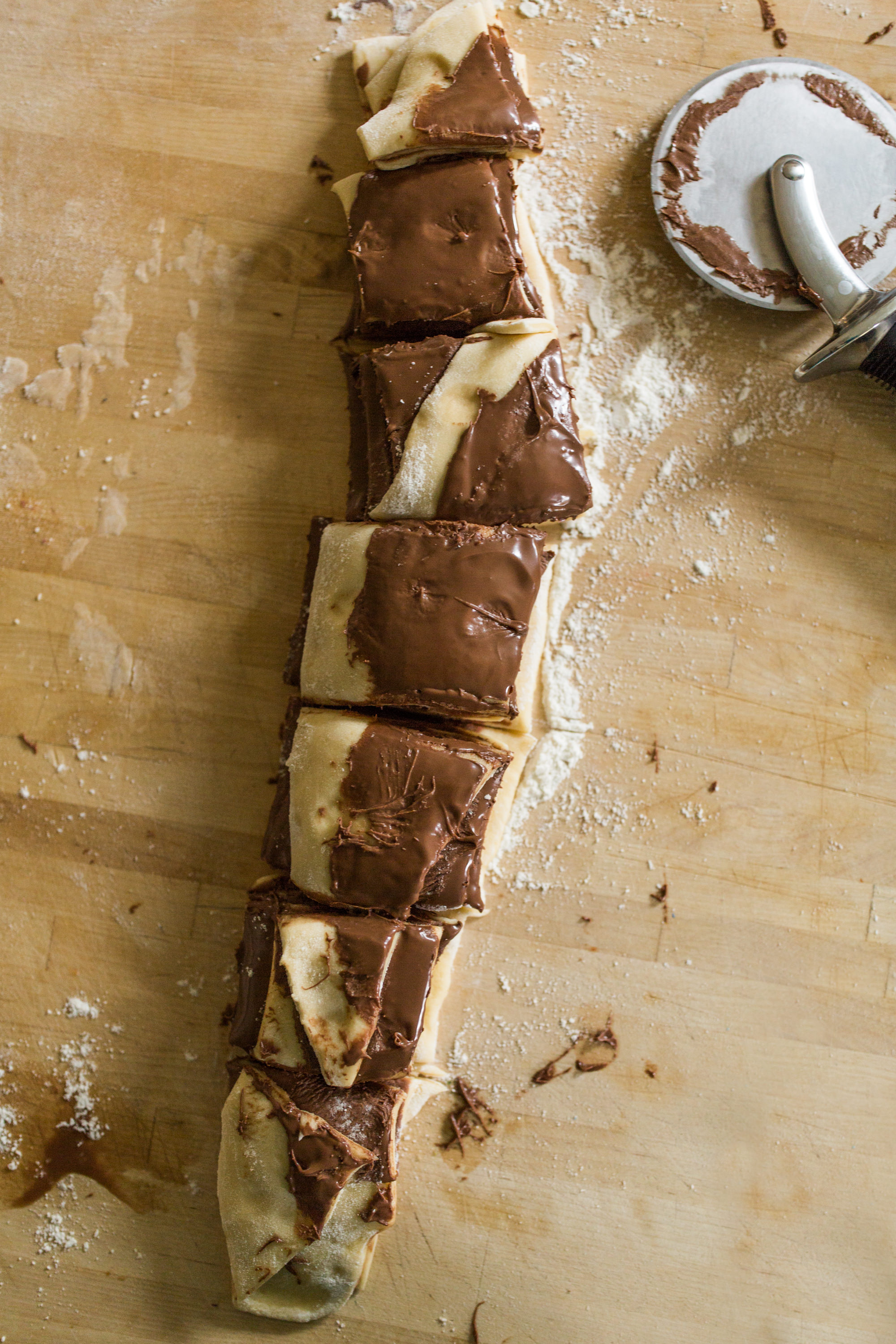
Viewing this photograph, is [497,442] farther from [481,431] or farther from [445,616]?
[445,616]

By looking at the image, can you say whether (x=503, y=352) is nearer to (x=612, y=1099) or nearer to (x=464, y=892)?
(x=464, y=892)

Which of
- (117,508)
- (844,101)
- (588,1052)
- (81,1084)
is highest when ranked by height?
(844,101)

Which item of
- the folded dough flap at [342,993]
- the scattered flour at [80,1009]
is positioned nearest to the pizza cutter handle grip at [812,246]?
the folded dough flap at [342,993]

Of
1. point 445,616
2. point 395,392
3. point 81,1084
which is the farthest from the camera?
point 81,1084

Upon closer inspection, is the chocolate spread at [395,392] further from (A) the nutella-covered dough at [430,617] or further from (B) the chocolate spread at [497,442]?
(A) the nutella-covered dough at [430,617]

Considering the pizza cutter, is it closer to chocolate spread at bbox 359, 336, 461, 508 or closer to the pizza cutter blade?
the pizza cutter blade

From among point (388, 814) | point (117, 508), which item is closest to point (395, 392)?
point (117, 508)

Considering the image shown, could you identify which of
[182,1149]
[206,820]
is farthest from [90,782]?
[182,1149]
